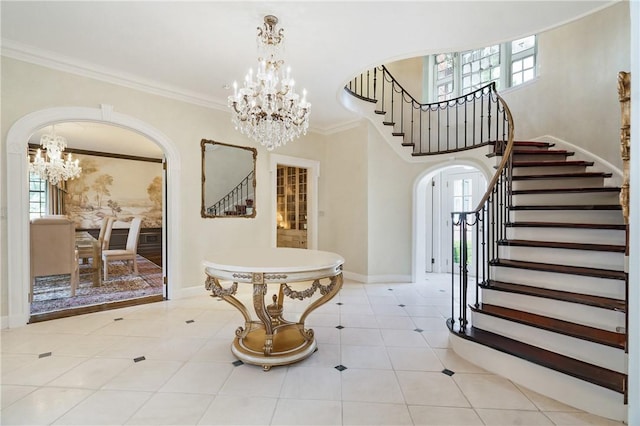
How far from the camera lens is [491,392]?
82.6 inches

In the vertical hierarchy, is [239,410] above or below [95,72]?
below

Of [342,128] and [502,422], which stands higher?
[342,128]

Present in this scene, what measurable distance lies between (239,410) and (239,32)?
3223mm

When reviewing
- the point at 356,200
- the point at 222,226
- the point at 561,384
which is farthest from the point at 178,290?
the point at 561,384

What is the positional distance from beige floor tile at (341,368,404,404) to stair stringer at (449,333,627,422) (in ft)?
2.53

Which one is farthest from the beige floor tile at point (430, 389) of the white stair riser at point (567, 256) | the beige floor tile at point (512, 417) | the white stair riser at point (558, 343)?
the white stair riser at point (567, 256)

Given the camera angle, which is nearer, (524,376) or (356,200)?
(524,376)

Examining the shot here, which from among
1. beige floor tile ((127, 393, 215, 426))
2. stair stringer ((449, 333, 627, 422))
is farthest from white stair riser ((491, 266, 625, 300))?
beige floor tile ((127, 393, 215, 426))

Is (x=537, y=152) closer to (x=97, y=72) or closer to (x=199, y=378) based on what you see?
(x=199, y=378)

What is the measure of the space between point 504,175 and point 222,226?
4044 mm

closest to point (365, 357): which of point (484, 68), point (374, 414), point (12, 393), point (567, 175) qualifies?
point (374, 414)

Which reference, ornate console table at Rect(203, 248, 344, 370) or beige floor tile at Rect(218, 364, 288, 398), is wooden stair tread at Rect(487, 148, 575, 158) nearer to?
ornate console table at Rect(203, 248, 344, 370)

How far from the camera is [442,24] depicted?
2703mm

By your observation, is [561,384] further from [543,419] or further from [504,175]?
[504,175]
